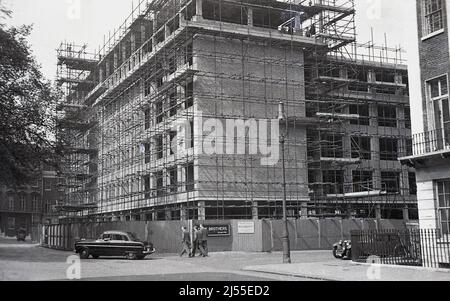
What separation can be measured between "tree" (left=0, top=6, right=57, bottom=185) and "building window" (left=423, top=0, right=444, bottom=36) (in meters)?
18.8

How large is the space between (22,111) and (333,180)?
2582 cm

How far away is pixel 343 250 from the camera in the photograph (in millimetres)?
25250

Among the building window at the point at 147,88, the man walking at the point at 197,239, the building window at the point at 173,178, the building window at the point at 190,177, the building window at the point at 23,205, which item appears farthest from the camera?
the building window at the point at 23,205

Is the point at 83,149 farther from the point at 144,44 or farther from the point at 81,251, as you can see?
the point at 81,251

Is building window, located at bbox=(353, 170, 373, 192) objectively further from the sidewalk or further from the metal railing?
the metal railing

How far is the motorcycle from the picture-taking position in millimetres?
24859

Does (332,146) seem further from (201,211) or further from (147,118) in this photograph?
(147,118)

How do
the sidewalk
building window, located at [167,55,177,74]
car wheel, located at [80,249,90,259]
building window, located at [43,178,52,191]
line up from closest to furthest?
1. the sidewalk
2. car wheel, located at [80,249,90,259]
3. building window, located at [167,55,177,74]
4. building window, located at [43,178,52,191]

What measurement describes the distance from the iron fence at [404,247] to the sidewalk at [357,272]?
0.69 meters

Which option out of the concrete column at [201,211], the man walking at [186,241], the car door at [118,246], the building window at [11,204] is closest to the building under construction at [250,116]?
the concrete column at [201,211]

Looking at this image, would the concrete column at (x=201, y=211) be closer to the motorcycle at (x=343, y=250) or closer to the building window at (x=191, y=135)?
the building window at (x=191, y=135)

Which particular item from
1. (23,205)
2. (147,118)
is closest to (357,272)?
(147,118)

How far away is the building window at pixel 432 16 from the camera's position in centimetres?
2012


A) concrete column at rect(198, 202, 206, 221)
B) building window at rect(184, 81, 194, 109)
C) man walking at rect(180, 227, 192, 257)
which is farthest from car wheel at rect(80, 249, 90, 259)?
building window at rect(184, 81, 194, 109)
